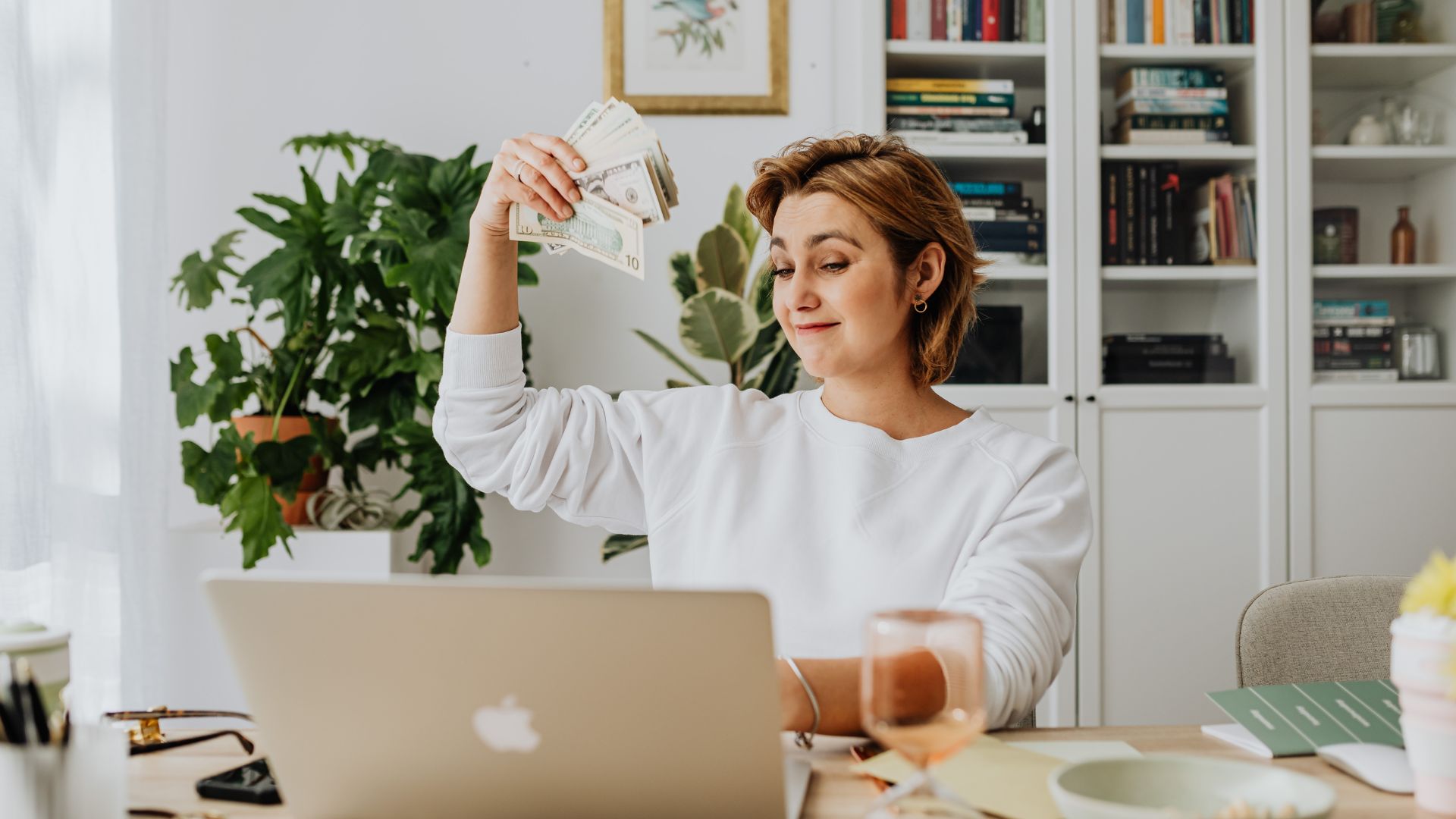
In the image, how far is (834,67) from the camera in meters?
2.92

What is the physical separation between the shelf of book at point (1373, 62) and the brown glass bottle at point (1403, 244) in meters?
0.36

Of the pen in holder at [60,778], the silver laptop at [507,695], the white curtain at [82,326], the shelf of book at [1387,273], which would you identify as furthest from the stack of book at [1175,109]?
the pen in holder at [60,778]

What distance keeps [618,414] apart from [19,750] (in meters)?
0.95

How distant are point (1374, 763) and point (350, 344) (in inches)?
84.9

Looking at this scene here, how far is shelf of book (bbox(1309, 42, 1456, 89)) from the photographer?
268 centimetres

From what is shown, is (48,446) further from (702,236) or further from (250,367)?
(702,236)

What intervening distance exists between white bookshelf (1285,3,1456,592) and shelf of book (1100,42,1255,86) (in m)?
0.12

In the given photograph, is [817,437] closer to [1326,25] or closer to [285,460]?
[285,460]

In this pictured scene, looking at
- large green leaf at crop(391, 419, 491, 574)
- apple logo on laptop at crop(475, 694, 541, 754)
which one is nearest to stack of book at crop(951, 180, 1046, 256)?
large green leaf at crop(391, 419, 491, 574)

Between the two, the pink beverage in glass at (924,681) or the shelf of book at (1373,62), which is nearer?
the pink beverage in glass at (924,681)

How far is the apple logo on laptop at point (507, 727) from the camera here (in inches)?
27.8

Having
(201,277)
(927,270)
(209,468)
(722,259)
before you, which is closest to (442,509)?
(209,468)

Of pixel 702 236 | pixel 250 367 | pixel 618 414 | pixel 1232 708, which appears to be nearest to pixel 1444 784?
pixel 1232 708

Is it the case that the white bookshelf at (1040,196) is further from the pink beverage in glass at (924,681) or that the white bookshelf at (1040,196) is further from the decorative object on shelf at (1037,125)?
the pink beverage in glass at (924,681)
